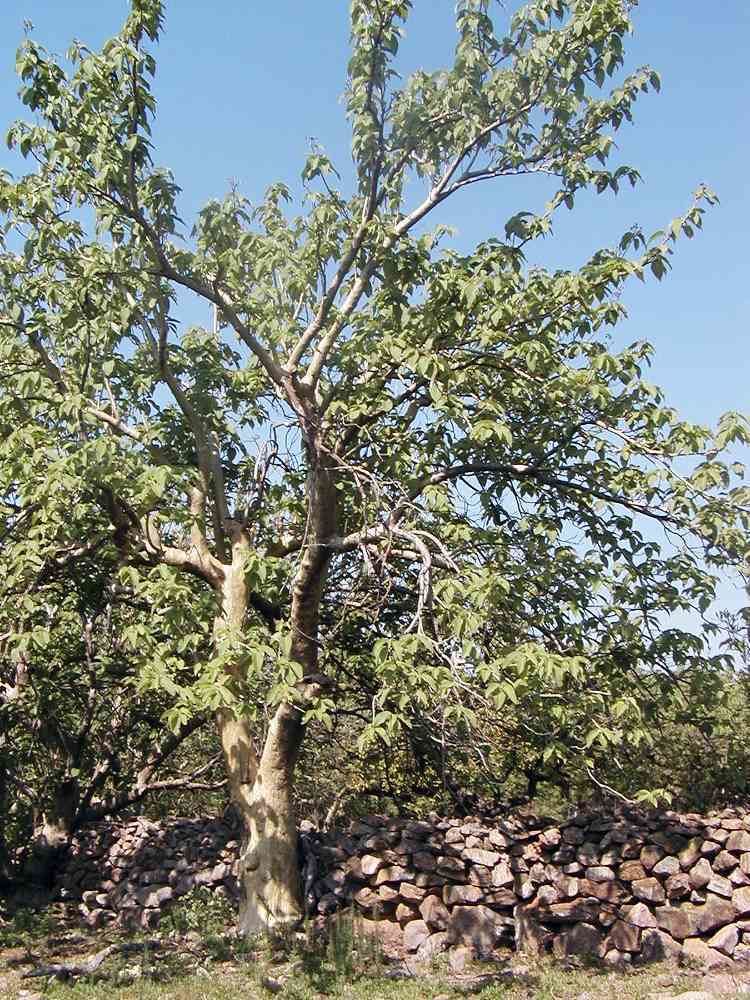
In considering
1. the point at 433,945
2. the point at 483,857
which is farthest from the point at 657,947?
the point at 433,945

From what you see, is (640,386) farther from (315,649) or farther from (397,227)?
(315,649)

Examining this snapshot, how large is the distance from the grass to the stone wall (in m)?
0.38

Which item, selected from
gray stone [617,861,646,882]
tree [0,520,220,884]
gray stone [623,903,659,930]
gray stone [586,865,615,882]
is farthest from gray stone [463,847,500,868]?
tree [0,520,220,884]

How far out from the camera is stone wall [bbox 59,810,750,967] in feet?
26.3

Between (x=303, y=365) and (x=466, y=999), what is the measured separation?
19.5ft

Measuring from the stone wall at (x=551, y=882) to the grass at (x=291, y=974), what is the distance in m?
0.38

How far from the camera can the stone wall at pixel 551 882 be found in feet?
26.3

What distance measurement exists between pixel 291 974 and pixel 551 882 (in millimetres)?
2526

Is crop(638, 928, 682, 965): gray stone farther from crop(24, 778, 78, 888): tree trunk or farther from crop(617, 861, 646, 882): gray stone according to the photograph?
crop(24, 778, 78, 888): tree trunk

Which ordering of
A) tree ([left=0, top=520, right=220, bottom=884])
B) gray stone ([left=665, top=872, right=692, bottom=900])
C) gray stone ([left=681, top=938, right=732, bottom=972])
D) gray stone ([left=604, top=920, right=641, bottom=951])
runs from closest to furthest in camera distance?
1. gray stone ([left=681, top=938, right=732, bottom=972])
2. gray stone ([left=604, top=920, right=641, bottom=951])
3. gray stone ([left=665, top=872, right=692, bottom=900])
4. tree ([left=0, top=520, right=220, bottom=884])

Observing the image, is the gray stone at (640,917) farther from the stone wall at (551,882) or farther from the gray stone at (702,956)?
the gray stone at (702,956)

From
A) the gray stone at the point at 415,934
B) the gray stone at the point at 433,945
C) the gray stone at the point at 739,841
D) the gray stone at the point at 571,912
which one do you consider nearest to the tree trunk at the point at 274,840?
the gray stone at the point at 415,934

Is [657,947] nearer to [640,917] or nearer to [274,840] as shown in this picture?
[640,917]

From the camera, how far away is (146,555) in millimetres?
9086
